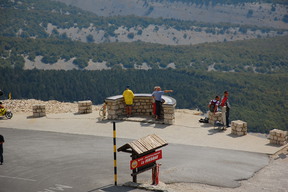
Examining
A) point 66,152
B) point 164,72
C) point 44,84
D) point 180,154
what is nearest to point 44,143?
point 66,152

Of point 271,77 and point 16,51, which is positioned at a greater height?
point 16,51

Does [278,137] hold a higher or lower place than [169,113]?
lower

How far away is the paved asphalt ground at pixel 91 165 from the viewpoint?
15.7 meters

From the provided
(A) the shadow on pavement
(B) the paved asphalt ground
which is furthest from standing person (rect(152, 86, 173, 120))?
(A) the shadow on pavement

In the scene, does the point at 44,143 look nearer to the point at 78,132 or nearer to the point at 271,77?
the point at 78,132

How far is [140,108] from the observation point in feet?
87.8

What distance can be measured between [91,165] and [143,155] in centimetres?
332

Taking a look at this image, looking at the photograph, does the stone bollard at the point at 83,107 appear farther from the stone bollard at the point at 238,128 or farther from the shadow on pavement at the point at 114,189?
Result: the shadow on pavement at the point at 114,189

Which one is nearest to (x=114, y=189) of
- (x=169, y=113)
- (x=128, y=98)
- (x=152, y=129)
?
(x=152, y=129)

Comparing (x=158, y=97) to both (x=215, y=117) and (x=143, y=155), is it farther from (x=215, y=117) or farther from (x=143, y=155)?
(x=143, y=155)

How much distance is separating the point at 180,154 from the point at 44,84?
11925 cm

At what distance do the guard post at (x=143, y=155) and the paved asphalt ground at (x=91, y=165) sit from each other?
690 millimetres

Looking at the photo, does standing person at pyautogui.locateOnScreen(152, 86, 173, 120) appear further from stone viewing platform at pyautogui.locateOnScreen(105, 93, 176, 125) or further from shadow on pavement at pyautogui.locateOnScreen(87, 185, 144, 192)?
shadow on pavement at pyautogui.locateOnScreen(87, 185, 144, 192)

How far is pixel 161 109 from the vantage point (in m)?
25.8
